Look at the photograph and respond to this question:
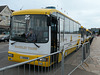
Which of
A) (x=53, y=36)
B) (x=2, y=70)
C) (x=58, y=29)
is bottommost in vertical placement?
(x=2, y=70)

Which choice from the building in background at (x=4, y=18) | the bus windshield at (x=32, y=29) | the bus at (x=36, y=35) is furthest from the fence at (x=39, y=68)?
the building in background at (x=4, y=18)

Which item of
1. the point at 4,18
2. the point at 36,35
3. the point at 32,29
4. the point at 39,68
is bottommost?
the point at 39,68

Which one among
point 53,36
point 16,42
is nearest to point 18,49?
point 16,42

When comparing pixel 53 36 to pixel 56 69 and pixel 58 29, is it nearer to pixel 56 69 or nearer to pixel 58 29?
pixel 58 29

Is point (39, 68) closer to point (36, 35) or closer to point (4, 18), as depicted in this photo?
point (36, 35)

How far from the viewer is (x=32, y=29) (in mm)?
5473

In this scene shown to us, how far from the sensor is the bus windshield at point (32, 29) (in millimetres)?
5398

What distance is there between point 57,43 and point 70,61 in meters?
1.87

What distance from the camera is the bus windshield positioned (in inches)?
213

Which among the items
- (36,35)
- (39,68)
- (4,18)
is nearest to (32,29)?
(36,35)

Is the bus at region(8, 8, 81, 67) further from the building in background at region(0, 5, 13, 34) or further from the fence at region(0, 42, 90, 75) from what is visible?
the building in background at region(0, 5, 13, 34)

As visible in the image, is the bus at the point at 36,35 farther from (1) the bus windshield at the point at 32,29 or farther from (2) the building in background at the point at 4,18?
(2) the building in background at the point at 4,18

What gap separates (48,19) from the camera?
17.5 ft

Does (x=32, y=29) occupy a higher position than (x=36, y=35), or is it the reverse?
(x=32, y=29)
